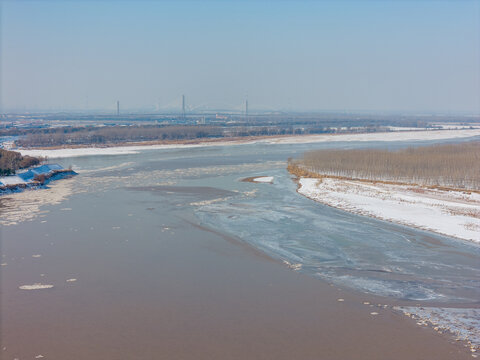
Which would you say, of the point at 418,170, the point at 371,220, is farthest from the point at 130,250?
the point at 418,170

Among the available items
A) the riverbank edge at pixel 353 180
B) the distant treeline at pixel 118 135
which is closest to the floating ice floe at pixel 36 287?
the riverbank edge at pixel 353 180

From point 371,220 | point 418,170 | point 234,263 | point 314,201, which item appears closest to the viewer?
point 234,263

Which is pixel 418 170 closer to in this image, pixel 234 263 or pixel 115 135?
pixel 234 263

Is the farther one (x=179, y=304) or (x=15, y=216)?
(x=15, y=216)

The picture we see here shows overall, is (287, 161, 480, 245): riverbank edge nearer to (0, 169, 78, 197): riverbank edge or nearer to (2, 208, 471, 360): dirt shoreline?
(2, 208, 471, 360): dirt shoreline

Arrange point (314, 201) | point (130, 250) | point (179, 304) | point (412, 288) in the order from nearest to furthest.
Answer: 1. point (179, 304)
2. point (412, 288)
3. point (130, 250)
4. point (314, 201)

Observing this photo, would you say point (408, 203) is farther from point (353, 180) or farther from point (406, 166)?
point (406, 166)

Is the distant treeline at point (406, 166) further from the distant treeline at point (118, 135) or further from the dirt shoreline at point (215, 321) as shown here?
the distant treeline at point (118, 135)
